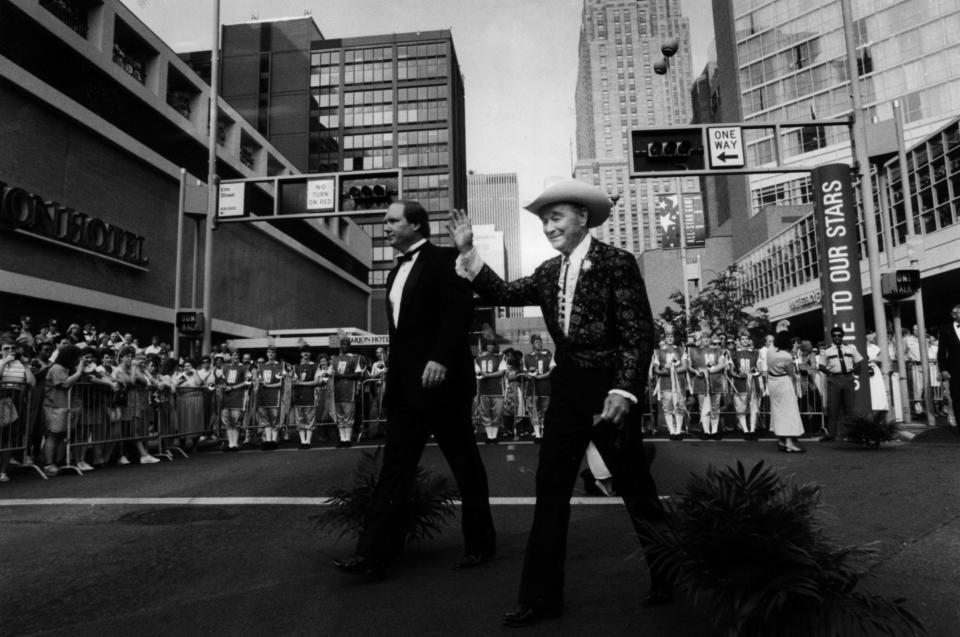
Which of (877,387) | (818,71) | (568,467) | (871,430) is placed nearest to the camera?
(568,467)

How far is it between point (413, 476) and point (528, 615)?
1105 millimetres

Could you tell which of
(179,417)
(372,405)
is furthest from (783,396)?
(179,417)

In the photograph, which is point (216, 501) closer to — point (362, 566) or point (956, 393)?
point (362, 566)

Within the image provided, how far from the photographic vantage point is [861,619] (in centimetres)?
196

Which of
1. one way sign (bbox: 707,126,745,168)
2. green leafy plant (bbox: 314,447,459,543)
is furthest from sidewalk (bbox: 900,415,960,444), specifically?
green leafy plant (bbox: 314,447,459,543)

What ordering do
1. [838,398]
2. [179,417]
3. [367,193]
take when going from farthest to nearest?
[367,193] → [179,417] → [838,398]

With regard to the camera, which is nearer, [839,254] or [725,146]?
[839,254]

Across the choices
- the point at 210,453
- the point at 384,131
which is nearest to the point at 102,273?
the point at 210,453

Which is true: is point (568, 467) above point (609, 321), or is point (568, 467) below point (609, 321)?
below

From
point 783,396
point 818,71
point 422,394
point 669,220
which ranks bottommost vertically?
point 783,396

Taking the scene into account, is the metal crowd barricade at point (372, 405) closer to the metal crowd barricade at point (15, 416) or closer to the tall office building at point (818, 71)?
the metal crowd barricade at point (15, 416)

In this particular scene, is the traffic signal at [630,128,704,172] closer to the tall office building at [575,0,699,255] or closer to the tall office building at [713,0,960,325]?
the tall office building at [713,0,960,325]

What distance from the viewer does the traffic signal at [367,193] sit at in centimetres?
1596

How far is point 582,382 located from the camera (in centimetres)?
271
